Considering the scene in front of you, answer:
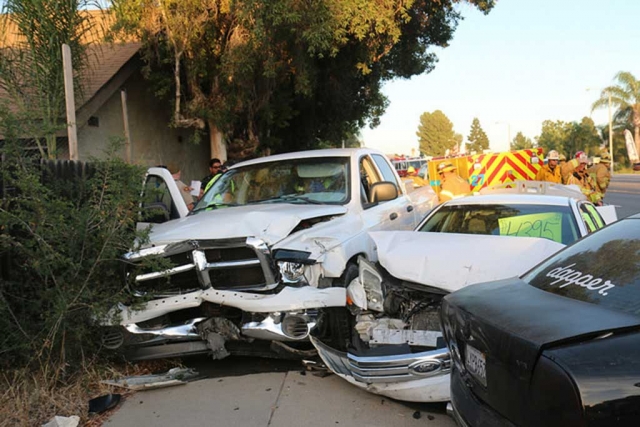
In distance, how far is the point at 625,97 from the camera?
5075cm

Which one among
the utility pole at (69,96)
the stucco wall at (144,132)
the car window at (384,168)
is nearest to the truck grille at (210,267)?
the utility pole at (69,96)

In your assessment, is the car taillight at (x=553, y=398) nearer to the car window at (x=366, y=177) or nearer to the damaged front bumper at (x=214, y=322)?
the damaged front bumper at (x=214, y=322)

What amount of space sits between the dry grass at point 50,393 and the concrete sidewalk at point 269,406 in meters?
0.29

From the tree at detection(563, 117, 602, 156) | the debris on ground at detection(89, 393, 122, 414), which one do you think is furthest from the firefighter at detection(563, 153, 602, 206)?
the tree at detection(563, 117, 602, 156)

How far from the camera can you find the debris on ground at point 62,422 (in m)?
3.78

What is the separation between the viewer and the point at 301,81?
11500 millimetres

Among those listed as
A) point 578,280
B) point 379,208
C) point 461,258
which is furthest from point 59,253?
point 578,280

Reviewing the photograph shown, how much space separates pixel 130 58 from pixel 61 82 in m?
5.32

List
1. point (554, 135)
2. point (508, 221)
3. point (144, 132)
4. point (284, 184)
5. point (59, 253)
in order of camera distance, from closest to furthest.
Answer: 1. point (59, 253)
2. point (508, 221)
3. point (284, 184)
4. point (144, 132)
5. point (554, 135)

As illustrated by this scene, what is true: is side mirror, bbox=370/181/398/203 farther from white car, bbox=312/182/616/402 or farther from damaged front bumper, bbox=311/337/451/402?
damaged front bumper, bbox=311/337/451/402

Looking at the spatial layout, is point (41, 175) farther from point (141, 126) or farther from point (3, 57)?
point (141, 126)

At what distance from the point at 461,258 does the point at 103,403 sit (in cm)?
294

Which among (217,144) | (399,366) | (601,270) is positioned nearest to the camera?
(601,270)

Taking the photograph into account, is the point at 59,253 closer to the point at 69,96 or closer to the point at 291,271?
the point at 291,271
